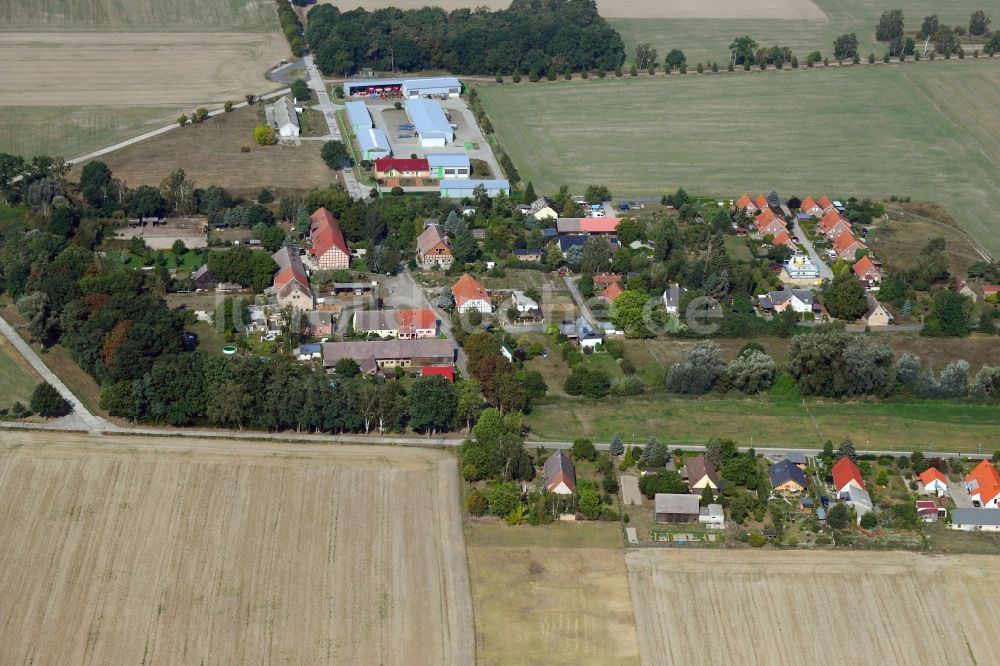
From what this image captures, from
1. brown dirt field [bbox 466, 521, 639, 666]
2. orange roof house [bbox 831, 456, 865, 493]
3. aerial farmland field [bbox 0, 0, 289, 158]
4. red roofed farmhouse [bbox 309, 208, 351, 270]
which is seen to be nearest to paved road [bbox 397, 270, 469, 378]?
red roofed farmhouse [bbox 309, 208, 351, 270]

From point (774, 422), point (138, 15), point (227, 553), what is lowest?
point (138, 15)

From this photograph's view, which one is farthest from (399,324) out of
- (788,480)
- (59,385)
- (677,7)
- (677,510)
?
(677,7)

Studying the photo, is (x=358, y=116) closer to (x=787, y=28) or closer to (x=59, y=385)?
(x=59, y=385)

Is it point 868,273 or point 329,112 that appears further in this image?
point 329,112

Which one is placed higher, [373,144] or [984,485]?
[984,485]

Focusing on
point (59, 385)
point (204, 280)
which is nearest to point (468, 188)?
point (204, 280)

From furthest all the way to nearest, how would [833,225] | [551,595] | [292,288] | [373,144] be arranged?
[373,144] → [833,225] → [292,288] → [551,595]

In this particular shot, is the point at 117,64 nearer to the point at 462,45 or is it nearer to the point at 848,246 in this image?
the point at 462,45

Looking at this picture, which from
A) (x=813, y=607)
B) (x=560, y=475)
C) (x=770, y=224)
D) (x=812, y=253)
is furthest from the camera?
(x=770, y=224)
